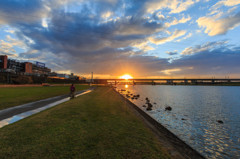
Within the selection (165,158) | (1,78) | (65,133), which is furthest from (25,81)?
(165,158)

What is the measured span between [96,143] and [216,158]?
22.7 ft

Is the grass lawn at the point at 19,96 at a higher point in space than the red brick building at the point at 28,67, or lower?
lower

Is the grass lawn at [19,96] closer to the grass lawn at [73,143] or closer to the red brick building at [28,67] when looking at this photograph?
the grass lawn at [73,143]

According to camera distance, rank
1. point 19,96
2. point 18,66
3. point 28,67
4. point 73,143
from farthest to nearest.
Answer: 1. point 28,67
2. point 18,66
3. point 19,96
4. point 73,143

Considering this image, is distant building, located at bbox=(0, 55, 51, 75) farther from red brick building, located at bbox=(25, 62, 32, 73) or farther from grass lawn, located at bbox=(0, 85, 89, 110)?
grass lawn, located at bbox=(0, 85, 89, 110)

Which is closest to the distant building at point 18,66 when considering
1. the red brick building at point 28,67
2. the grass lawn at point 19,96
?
the red brick building at point 28,67

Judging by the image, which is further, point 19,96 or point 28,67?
point 28,67

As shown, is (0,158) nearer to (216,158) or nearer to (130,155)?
(130,155)

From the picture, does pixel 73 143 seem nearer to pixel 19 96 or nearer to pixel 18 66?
pixel 19 96

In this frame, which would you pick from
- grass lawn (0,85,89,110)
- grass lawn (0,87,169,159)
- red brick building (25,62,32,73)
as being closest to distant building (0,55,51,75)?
red brick building (25,62,32,73)

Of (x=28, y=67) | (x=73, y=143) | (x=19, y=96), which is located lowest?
(x=19, y=96)

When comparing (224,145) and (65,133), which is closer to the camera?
(65,133)

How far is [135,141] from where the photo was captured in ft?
20.1

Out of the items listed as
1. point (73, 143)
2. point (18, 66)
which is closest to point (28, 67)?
point (18, 66)
